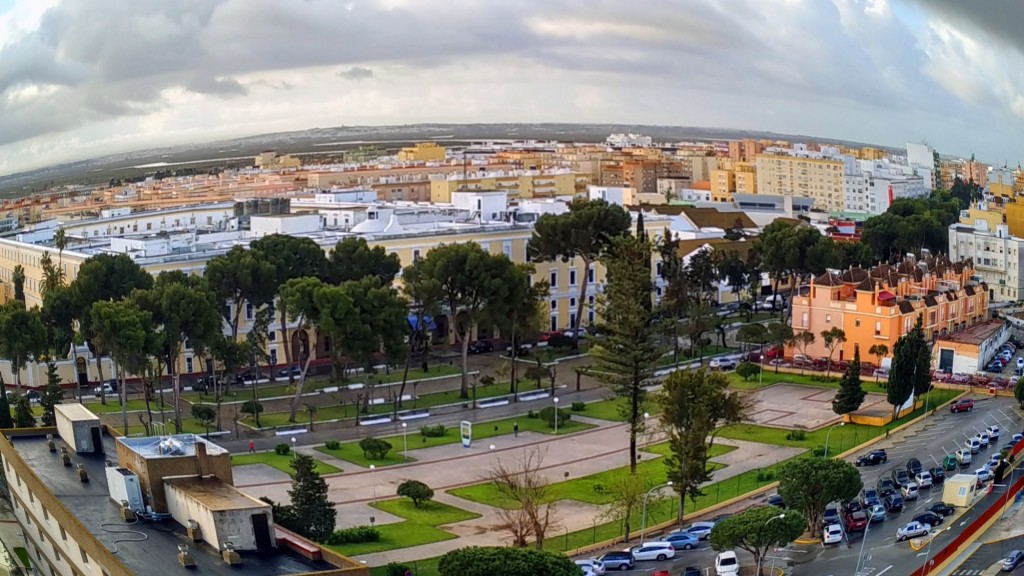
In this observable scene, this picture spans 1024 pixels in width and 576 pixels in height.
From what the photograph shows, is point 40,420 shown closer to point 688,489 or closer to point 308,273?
point 308,273

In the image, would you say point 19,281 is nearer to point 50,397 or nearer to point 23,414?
point 50,397

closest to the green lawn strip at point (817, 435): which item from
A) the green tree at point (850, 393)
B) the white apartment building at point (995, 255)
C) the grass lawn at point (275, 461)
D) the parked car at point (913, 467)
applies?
the green tree at point (850, 393)

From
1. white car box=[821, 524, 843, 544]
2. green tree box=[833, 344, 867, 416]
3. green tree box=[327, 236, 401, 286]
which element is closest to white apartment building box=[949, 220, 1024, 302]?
green tree box=[833, 344, 867, 416]

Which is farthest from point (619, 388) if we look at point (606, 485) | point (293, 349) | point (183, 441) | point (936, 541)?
point (293, 349)

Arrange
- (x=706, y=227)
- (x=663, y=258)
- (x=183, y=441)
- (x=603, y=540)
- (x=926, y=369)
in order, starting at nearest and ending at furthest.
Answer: (x=183, y=441)
(x=603, y=540)
(x=926, y=369)
(x=663, y=258)
(x=706, y=227)

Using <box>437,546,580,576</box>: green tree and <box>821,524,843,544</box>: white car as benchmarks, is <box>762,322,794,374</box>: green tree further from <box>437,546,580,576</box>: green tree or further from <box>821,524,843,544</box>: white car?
<box>437,546,580,576</box>: green tree

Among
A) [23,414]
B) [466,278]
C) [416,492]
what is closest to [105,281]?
[23,414]
